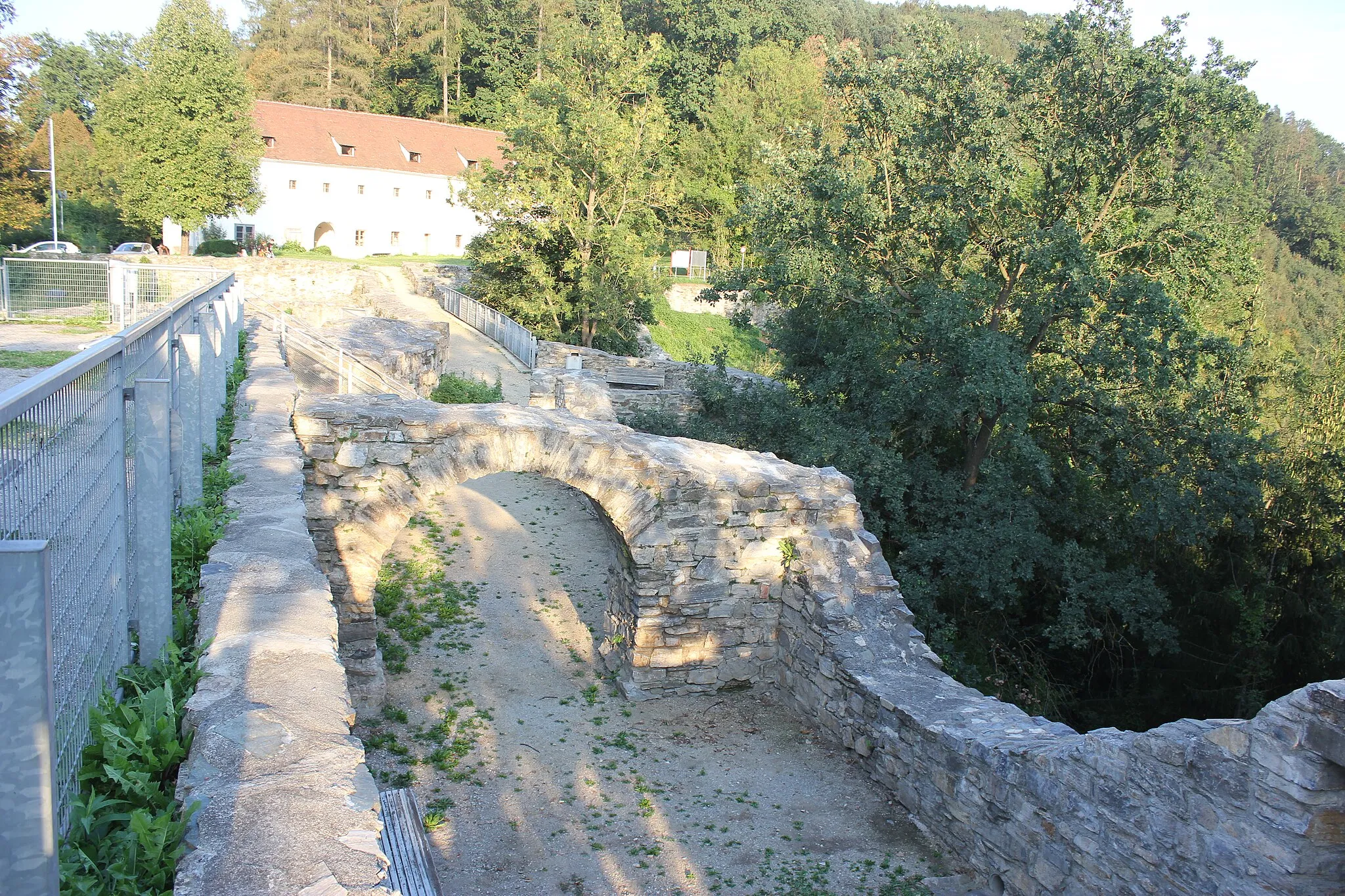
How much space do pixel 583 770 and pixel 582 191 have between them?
18.4 m

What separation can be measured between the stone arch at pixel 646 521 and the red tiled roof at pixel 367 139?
32.3m

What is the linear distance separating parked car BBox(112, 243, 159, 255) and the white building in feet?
15.2

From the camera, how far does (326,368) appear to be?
1582 centimetres

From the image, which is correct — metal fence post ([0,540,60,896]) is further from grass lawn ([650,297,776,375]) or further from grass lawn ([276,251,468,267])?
grass lawn ([276,251,468,267])

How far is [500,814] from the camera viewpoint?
727 centimetres

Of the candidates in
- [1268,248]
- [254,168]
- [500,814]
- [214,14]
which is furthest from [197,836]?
[1268,248]

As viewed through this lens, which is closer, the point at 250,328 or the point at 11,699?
the point at 11,699

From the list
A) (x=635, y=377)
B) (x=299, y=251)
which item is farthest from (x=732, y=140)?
(x=635, y=377)

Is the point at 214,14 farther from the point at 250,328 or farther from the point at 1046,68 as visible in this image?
the point at 1046,68

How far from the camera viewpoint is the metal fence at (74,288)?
43.7ft

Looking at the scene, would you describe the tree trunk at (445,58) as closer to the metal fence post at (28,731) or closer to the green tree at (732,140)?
the green tree at (732,140)

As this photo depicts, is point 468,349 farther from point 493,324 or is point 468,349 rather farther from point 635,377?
point 635,377

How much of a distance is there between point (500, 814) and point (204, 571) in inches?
135

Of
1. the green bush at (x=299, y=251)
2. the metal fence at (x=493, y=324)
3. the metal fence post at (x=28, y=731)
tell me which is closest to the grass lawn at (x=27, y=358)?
the metal fence post at (x=28, y=731)
